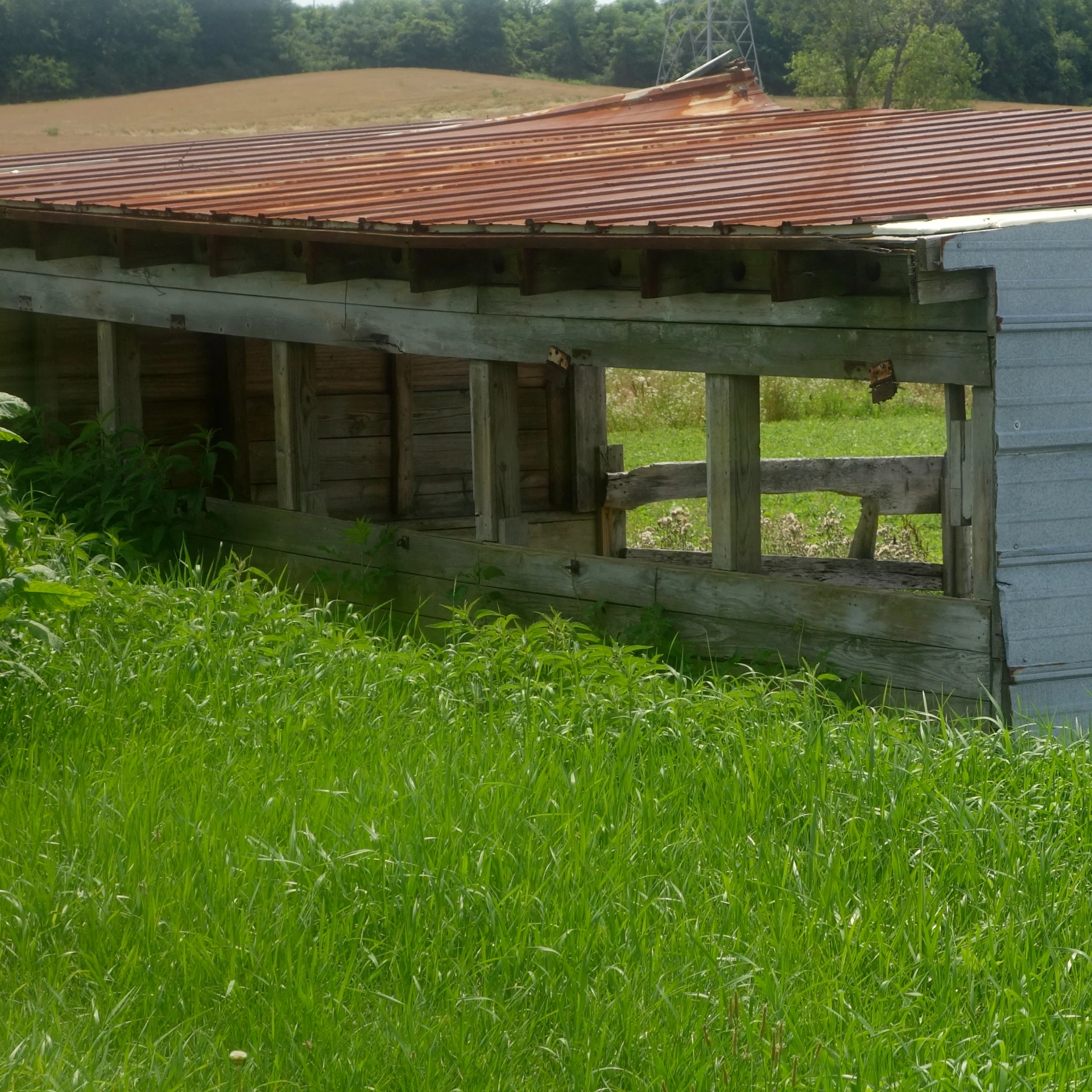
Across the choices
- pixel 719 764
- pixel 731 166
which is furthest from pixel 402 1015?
pixel 731 166

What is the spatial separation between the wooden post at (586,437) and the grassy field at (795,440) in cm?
200

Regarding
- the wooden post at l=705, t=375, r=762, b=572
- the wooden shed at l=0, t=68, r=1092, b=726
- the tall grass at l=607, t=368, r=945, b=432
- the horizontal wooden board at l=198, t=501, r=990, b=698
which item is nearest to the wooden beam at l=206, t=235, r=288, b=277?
the wooden shed at l=0, t=68, r=1092, b=726

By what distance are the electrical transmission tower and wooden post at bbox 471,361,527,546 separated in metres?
57.2

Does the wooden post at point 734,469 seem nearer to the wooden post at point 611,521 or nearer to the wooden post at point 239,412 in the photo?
the wooden post at point 611,521

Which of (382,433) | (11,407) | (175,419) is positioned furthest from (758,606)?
(175,419)

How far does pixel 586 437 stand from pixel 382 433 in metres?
1.51

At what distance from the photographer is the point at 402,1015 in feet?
10.9

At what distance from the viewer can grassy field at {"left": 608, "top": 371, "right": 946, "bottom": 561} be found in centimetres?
1319

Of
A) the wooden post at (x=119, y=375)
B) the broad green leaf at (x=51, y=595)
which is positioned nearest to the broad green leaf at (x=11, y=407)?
the broad green leaf at (x=51, y=595)

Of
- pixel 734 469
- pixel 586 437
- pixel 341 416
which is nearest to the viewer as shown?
pixel 734 469

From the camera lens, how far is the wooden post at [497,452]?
24.9 feet

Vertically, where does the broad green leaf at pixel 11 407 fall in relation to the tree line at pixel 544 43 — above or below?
below

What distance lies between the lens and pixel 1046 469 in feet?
18.7

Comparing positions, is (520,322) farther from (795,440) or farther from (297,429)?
(795,440)
